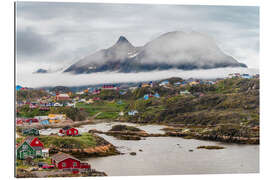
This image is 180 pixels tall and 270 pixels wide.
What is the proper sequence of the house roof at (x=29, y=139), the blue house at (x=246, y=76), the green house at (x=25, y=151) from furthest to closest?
the blue house at (x=246, y=76) → the house roof at (x=29, y=139) → the green house at (x=25, y=151)

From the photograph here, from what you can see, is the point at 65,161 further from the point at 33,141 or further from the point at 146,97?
the point at 146,97

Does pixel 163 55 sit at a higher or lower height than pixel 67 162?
higher

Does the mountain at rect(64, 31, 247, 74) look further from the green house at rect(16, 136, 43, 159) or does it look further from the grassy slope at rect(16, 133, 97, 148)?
the green house at rect(16, 136, 43, 159)

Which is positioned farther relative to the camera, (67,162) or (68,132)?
(68,132)

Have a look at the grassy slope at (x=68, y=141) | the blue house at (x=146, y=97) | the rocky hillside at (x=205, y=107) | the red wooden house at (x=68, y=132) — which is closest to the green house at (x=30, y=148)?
the grassy slope at (x=68, y=141)

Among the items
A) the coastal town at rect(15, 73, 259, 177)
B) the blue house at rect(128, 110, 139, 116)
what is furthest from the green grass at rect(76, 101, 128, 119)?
the blue house at rect(128, 110, 139, 116)

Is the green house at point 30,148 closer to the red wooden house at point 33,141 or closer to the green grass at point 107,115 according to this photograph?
the red wooden house at point 33,141

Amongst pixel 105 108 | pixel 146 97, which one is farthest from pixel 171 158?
pixel 105 108
